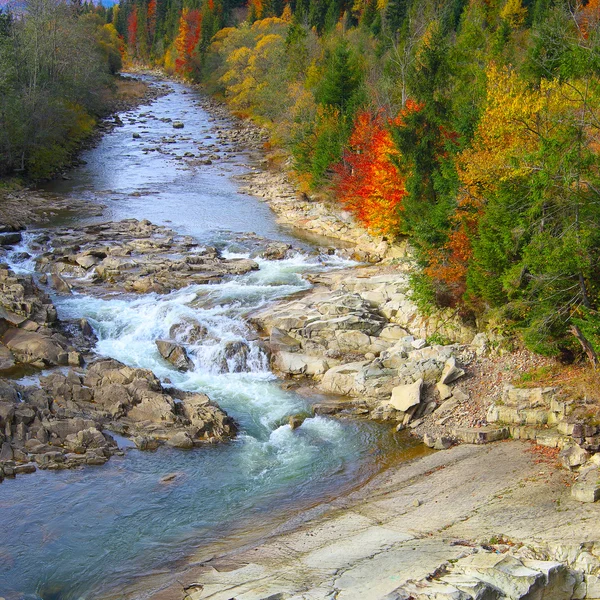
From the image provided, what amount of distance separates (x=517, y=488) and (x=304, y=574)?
5.91 meters

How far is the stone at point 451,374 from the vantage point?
848 inches

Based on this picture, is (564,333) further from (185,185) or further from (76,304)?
(185,185)

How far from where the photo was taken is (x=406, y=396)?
21.1 m

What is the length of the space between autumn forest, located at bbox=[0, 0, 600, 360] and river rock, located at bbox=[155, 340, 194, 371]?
8.92 meters

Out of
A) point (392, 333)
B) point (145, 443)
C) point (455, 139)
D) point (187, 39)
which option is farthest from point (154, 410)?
point (187, 39)

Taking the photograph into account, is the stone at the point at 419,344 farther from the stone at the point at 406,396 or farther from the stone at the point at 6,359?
the stone at the point at 6,359

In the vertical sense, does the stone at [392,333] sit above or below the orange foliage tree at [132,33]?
below

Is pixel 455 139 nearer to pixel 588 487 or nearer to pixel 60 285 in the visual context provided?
pixel 588 487

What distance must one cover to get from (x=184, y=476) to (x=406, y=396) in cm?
723

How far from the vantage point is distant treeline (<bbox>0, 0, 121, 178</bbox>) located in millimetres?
46719

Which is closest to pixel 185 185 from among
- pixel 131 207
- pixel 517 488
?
pixel 131 207

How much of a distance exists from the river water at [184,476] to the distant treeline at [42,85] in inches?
681

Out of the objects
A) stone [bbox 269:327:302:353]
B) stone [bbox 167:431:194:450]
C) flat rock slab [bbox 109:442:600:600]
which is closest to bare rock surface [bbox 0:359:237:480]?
stone [bbox 167:431:194:450]

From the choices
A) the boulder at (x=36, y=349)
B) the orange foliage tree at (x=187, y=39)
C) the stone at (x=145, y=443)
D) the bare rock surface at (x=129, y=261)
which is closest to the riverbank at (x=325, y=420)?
the stone at (x=145, y=443)
